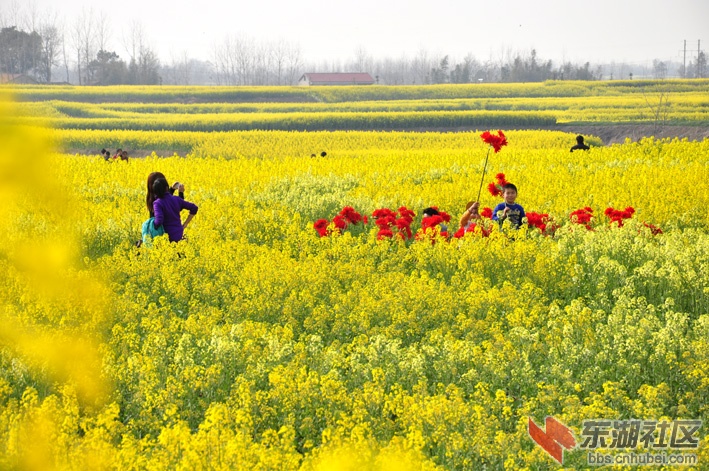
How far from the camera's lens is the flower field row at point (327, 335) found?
5.88 ft

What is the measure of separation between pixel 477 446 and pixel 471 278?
4276 mm

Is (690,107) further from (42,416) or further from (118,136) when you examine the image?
(42,416)

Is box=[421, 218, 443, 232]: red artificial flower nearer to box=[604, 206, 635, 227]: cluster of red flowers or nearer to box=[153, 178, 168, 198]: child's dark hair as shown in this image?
box=[604, 206, 635, 227]: cluster of red flowers

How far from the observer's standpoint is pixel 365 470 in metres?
3.60

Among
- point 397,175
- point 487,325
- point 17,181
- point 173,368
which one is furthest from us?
point 397,175

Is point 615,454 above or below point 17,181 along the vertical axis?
below

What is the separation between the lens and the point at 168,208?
9.86 meters

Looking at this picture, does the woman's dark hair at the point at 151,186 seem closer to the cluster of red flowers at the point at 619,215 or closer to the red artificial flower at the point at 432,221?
the red artificial flower at the point at 432,221

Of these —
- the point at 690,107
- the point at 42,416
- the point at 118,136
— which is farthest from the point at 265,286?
the point at 690,107

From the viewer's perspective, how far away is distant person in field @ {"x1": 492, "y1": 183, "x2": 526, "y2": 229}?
1022cm

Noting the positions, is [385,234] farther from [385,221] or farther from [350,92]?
[350,92]

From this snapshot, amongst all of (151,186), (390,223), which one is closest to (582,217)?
(390,223)

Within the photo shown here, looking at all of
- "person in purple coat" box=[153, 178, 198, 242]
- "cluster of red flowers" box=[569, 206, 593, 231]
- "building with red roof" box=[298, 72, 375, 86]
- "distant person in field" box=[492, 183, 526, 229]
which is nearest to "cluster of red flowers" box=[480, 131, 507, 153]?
"distant person in field" box=[492, 183, 526, 229]

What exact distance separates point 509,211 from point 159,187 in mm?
4691
